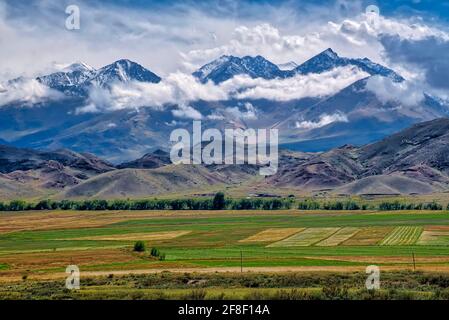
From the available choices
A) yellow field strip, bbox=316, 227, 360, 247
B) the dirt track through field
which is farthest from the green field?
the dirt track through field

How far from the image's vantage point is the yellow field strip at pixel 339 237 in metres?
126

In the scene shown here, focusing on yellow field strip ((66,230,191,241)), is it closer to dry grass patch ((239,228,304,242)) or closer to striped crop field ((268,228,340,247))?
dry grass patch ((239,228,304,242))

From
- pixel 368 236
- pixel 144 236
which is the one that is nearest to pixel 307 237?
pixel 368 236

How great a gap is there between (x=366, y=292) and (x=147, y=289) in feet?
65.3

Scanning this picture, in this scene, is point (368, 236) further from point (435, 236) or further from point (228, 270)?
point (228, 270)

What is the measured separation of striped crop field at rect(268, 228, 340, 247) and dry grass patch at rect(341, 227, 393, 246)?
6.22 meters

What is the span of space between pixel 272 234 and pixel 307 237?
12300 millimetres

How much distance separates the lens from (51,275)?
85188mm

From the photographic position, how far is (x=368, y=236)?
138875 mm

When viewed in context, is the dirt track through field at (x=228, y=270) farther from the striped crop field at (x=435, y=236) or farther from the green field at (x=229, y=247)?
the striped crop field at (x=435, y=236)

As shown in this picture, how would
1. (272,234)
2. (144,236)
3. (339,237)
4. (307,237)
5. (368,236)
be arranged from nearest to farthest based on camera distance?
1. (368,236)
2. (339,237)
3. (307,237)
4. (272,234)
5. (144,236)

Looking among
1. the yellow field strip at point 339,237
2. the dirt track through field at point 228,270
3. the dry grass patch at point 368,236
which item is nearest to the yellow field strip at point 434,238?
the dry grass patch at point 368,236
